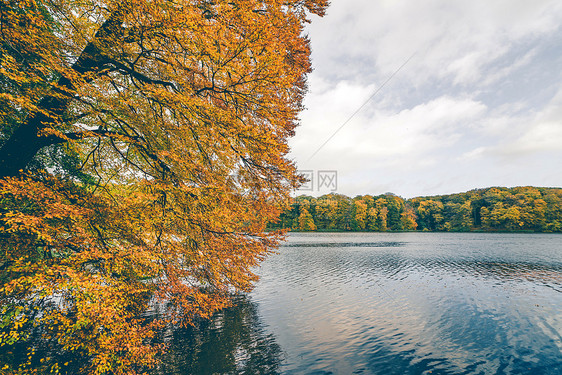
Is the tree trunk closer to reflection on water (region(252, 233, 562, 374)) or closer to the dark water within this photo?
A: the dark water

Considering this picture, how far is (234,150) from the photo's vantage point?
7.51 metres

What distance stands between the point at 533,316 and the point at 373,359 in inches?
476

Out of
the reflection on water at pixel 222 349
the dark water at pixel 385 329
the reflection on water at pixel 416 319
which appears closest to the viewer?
the reflection on water at pixel 222 349

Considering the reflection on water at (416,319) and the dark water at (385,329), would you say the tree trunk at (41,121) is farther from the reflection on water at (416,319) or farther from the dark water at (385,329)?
the reflection on water at (416,319)

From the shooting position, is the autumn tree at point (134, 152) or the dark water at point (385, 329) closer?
the autumn tree at point (134, 152)

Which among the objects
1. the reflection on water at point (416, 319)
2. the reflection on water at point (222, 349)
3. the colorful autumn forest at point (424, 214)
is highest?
the colorful autumn forest at point (424, 214)

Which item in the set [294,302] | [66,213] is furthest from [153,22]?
[294,302]

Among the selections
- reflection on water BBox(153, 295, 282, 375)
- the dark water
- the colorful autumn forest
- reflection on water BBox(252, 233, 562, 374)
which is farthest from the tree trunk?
the colorful autumn forest

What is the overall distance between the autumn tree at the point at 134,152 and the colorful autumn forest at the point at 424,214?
91.5 metres

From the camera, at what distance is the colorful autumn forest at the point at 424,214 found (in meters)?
99.2

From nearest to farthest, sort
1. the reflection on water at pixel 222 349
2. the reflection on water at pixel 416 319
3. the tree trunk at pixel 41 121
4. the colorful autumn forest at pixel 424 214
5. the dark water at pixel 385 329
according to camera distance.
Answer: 1. the tree trunk at pixel 41 121
2. the reflection on water at pixel 222 349
3. the dark water at pixel 385 329
4. the reflection on water at pixel 416 319
5. the colorful autumn forest at pixel 424 214

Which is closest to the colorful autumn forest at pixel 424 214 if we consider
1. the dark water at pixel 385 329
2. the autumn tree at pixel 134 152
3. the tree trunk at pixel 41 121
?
the dark water at pixel 385 329

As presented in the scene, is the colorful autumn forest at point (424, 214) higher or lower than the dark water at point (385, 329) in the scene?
higher

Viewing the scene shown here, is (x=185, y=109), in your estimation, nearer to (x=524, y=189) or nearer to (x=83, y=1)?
(x=83, y=1)
